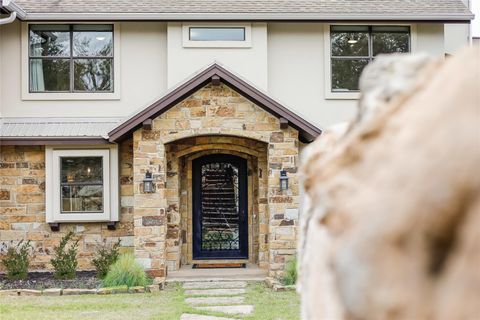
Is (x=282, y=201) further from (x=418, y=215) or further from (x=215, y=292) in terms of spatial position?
(x=418, y=215)

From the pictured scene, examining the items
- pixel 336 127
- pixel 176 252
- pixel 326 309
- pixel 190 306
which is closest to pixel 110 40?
pixel 176 252

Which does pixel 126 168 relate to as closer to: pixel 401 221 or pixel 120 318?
pixel 120 318

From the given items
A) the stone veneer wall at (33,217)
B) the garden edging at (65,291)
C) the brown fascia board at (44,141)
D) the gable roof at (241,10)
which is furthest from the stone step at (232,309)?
the gable roof at (241,10)

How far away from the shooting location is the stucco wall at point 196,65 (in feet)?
40.4

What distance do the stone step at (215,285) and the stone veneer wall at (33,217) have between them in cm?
230

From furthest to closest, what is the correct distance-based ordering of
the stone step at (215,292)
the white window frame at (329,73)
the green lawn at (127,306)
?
1. the white window frame at (329,73)
2. the stone step at (215,292)
3. the green lawn at (127,306)

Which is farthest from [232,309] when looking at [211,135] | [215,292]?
[211,135]

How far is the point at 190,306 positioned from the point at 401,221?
7383mm

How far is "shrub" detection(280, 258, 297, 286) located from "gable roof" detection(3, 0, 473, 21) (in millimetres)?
5548

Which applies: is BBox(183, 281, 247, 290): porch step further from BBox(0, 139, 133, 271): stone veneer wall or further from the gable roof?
the gable roof

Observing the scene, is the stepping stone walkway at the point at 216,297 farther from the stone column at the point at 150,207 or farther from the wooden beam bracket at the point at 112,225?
the wooden beam bracket at the point at 112,225

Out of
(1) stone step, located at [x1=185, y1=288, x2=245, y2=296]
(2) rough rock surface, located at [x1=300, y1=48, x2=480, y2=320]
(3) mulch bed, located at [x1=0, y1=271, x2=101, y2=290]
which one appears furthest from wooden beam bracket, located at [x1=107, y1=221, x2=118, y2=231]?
(2) rough rock surface, located at [x1=300, y1=48, x2=480, y2=320]

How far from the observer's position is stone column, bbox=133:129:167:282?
10.5 metres

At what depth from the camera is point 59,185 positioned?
38.9 ft
